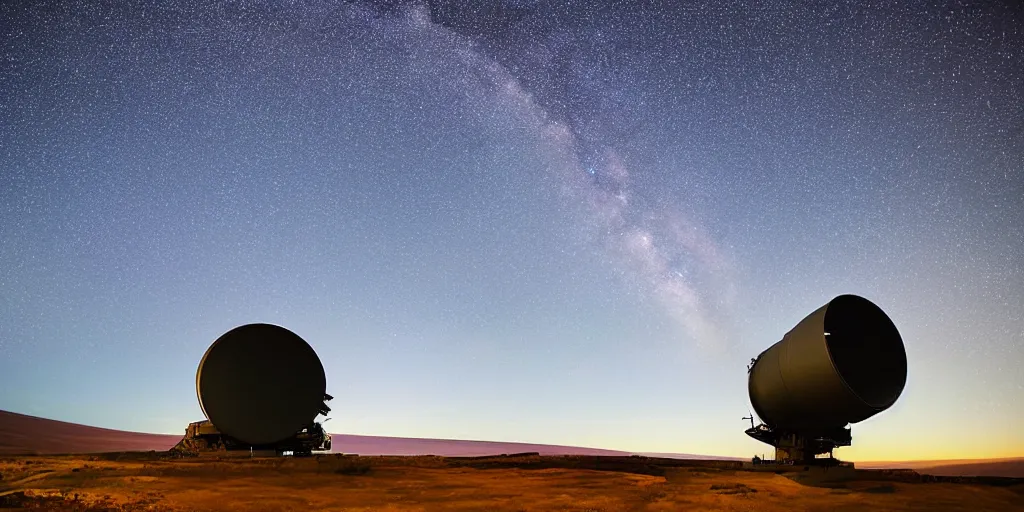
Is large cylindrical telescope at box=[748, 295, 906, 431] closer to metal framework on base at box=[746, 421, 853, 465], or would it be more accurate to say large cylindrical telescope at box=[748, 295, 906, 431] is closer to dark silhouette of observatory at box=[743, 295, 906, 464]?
dark silhouette of observatory at box=[743, 295, 906, 464]

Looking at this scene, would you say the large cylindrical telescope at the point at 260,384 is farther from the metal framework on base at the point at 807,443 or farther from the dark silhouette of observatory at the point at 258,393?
the metal framework on base at the point at 807,443

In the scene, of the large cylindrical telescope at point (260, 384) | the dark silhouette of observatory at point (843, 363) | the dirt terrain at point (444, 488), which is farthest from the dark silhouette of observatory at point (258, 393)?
the dark silhouette of observatory at point (843, 363)

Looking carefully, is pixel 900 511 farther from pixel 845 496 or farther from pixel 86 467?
pixel 86 467

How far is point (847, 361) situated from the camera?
24.5m

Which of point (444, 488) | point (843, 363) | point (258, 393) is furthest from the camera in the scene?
point (258, 393)

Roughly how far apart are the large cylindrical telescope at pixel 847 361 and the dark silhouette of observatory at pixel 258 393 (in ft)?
62.9

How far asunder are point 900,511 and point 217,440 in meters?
24.0

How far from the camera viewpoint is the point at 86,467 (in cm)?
2272

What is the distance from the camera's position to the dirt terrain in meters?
15.8

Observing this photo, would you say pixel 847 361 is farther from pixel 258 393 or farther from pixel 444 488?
pixel 258 393

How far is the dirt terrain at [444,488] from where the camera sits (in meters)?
15.8

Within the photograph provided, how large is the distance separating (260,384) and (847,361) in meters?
22.2

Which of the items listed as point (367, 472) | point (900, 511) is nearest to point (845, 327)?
point (900, 511)

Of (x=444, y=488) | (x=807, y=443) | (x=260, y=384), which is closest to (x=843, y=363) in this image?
(x=807, y=443)
